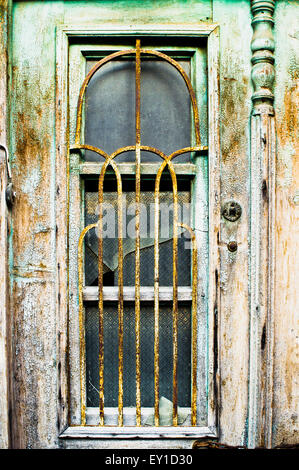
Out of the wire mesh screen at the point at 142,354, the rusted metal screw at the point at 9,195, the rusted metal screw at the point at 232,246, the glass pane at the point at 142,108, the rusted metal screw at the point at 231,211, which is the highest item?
the glass pane at the point at 142,108

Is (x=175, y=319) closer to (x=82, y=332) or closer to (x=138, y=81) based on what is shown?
(x=82, y=332)

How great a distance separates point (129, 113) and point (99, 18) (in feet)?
1.34

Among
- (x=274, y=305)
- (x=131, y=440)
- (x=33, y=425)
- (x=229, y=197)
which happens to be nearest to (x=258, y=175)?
(x=229, y=197)

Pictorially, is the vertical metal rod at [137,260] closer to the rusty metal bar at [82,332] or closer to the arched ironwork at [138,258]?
the arched ironwork at [138,258]

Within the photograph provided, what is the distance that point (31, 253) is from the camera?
1475 mm

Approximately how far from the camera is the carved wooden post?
1.41 m

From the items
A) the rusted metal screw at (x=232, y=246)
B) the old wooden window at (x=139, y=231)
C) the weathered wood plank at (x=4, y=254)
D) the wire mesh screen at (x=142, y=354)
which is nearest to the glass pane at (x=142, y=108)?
the old wooden window at (x=139, y=231)

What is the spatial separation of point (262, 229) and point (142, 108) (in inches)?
28.8

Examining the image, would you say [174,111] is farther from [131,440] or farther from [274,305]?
[131,440]

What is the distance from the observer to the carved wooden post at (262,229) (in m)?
1.41

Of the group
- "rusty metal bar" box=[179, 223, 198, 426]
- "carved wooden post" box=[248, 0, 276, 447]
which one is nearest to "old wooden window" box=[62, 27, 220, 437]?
"rusty metal bar" box=[179, 223, 198, 426]

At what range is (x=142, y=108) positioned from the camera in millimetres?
1530

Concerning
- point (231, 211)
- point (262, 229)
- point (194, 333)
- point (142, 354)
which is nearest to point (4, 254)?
point (142, 354)

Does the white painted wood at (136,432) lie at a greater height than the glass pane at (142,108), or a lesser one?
lesser
